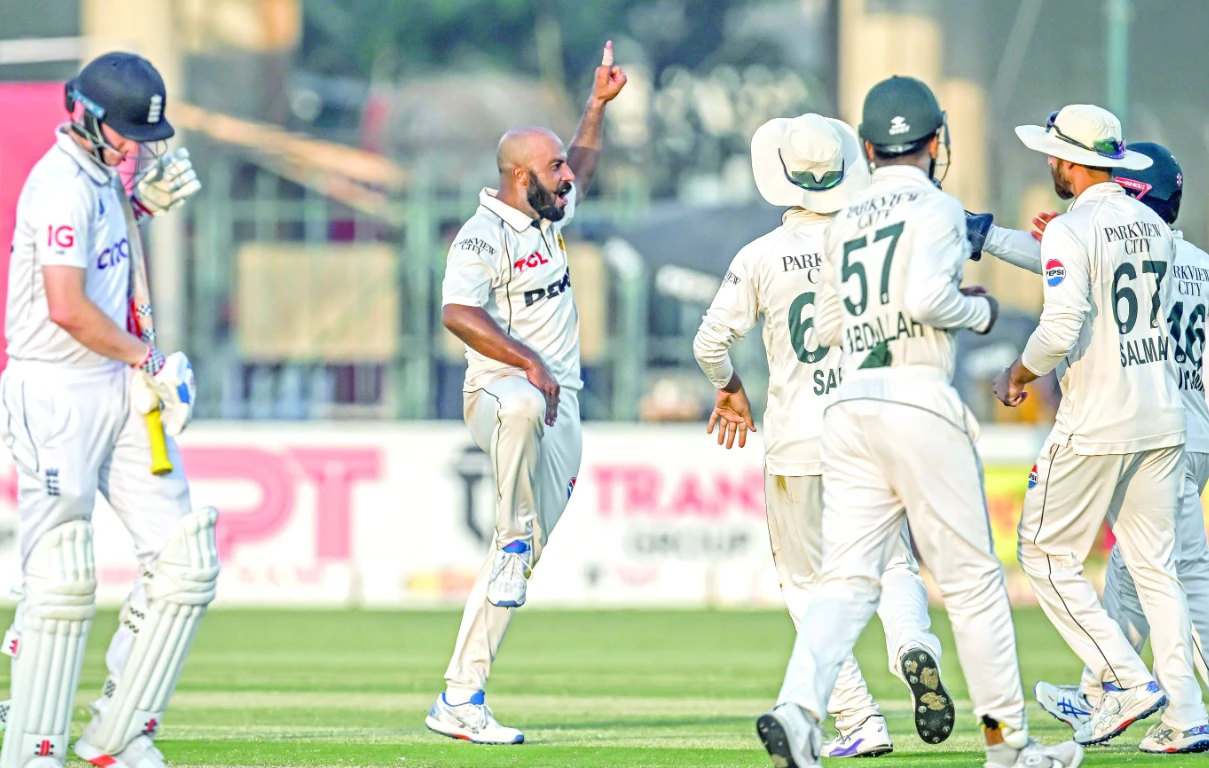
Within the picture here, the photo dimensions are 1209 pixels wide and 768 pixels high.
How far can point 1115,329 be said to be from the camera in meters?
7.43

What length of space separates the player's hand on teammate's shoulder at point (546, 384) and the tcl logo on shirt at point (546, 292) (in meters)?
0.36

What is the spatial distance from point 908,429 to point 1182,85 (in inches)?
664

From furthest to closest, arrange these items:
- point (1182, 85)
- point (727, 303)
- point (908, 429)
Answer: point (1182, 85)
point (727, 303)
point (908, 429)

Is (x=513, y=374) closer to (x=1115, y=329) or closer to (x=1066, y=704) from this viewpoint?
(x=1115, y=329)

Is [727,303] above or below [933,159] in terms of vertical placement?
below

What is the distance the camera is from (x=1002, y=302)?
65.5 feet

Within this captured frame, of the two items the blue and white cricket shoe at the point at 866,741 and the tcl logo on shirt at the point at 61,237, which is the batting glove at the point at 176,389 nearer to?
the tcl logo on shirt at the point at 61,237

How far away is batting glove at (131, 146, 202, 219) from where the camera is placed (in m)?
6.69

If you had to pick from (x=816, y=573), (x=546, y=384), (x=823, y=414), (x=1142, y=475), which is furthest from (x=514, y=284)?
(x=1142, y=475)

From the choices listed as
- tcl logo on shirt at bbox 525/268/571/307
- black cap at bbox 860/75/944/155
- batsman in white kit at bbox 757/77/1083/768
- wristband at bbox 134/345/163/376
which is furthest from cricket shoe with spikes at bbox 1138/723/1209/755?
wristband at bbox 134/345/163/376

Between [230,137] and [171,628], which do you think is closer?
[171,628]

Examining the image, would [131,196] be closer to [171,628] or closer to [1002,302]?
[171,628]

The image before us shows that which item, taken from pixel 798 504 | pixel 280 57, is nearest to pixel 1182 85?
pixel 280 57

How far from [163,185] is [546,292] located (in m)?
1.95
